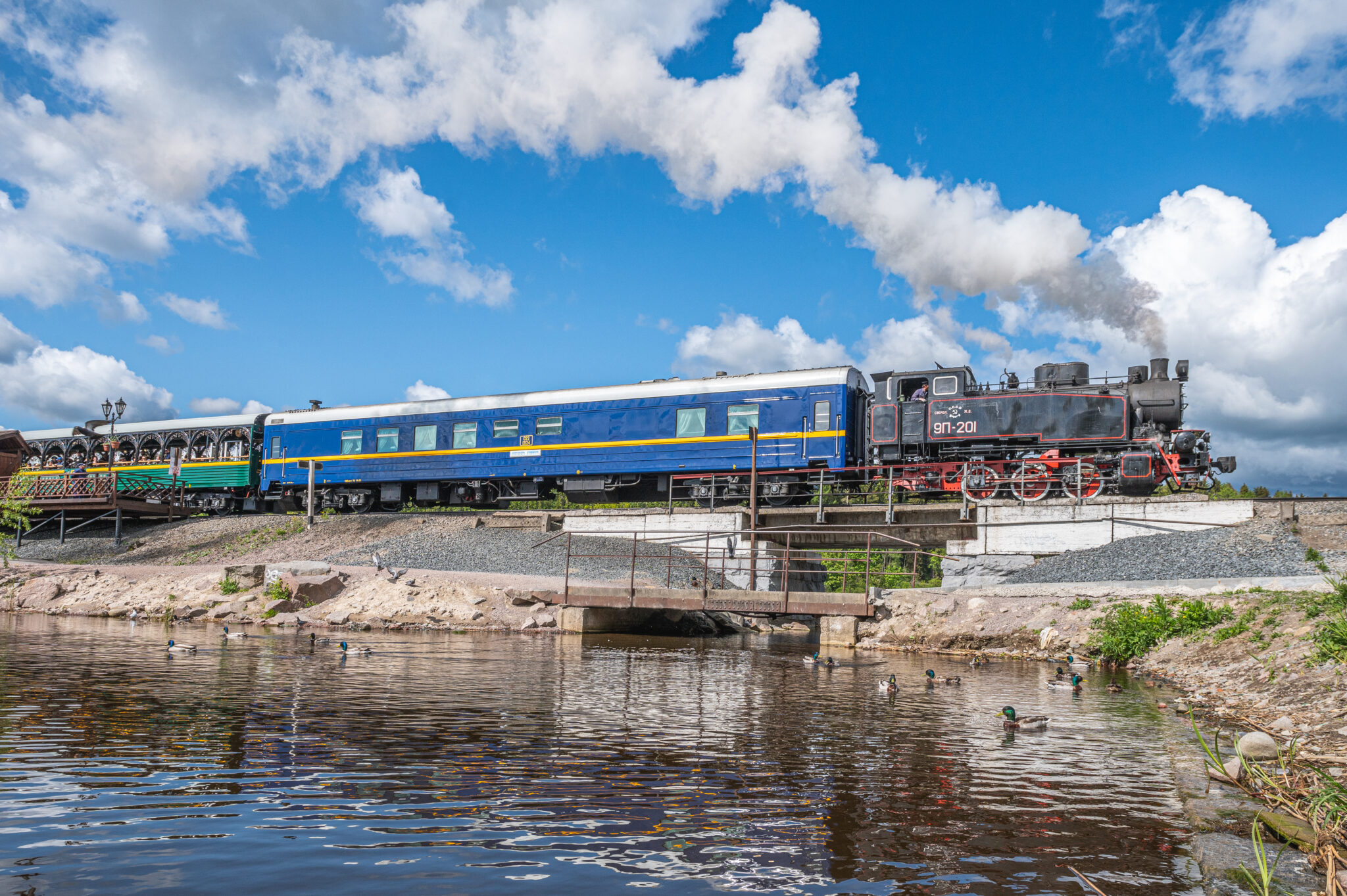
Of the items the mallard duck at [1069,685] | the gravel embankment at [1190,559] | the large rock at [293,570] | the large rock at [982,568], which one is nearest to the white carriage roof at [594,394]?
the large rock at [982,568]

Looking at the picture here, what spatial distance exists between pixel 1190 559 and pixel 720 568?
1141cm

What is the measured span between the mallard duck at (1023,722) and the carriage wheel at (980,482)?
1487 cm

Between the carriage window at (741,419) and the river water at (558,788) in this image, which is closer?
the river water at (558,788)

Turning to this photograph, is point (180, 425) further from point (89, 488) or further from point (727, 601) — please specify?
point (727, 601)

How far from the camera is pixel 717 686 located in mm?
11727

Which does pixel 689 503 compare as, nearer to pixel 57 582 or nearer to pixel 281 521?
pixel 281 521

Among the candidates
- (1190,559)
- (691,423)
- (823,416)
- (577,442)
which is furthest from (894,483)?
(577,442)

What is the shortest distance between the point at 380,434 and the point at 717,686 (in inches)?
891

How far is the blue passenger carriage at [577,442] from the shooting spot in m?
25.3

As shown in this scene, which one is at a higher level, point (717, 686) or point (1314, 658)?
point (1314, 658)

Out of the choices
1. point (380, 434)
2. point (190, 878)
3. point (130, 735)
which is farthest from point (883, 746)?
point (380, 434)

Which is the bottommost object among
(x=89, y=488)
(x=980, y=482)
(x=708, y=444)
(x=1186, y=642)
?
(x=1186, y=642)

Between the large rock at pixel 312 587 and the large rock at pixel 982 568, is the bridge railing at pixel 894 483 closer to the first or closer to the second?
the large rock at pixel 982 568

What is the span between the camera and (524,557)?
24.2m
